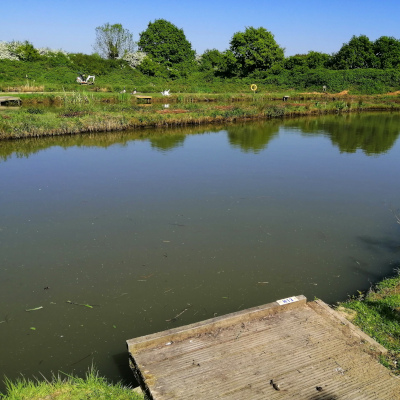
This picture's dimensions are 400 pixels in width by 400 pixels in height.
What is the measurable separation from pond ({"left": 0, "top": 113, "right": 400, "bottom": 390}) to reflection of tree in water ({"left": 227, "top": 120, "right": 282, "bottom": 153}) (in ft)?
8.51

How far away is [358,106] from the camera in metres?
31.4

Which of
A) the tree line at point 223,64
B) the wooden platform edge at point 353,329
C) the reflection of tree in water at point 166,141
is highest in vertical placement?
the tree line at point 223,64

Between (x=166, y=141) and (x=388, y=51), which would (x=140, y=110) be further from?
(x=388, y=51)

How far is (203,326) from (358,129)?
67.2ft

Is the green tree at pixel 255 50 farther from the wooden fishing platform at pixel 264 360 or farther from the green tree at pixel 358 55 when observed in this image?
the wooden fishing platform at pixel 264 360

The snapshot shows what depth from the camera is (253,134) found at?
63.9 feet

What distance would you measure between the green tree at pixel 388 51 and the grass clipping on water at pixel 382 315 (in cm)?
4391

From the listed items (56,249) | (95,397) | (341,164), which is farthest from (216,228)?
(341,164)

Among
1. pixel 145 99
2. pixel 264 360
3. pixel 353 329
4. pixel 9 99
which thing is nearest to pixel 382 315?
pixel 353 329

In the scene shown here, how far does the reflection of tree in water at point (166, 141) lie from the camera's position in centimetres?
1602

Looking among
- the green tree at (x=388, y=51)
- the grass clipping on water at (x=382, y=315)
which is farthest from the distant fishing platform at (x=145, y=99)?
the green tree at (x=388, y=51)

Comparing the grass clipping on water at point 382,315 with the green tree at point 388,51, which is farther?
the green tree at point 388,51

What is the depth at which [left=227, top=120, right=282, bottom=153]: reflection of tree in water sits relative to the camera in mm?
16486

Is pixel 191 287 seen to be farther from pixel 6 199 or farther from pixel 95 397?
pixel 6 199
